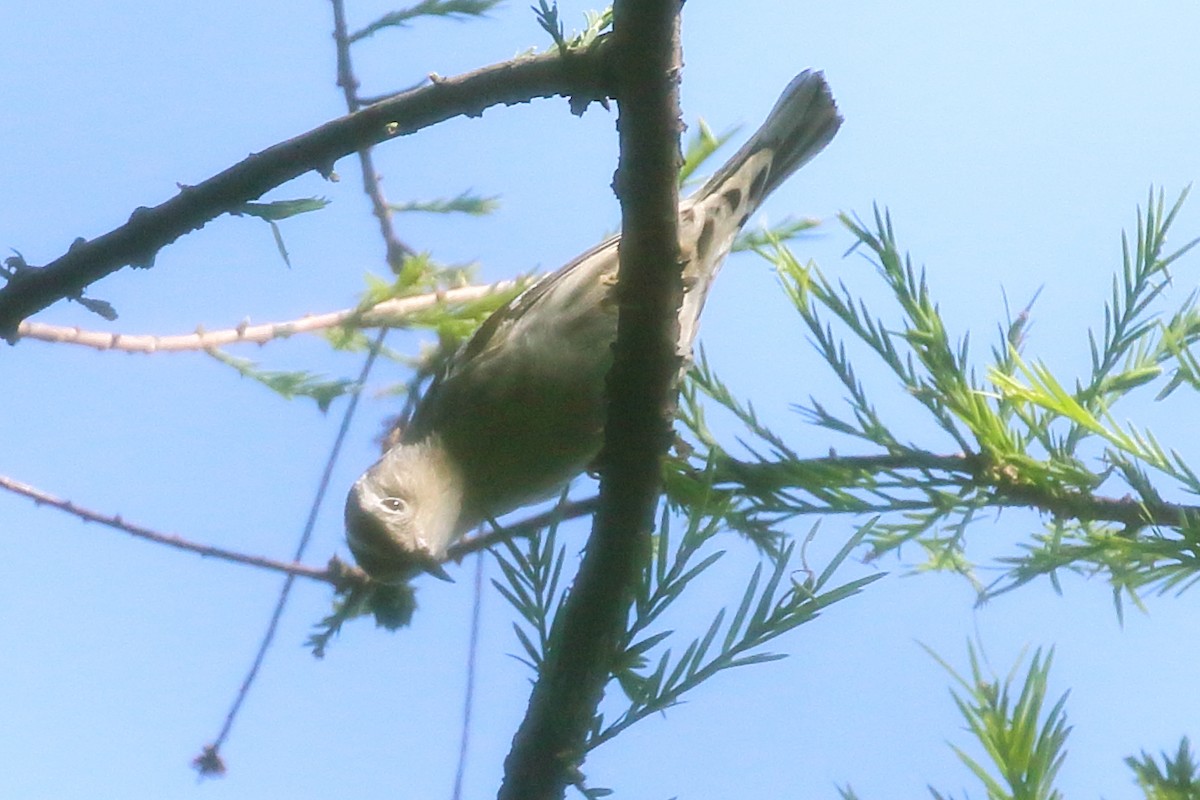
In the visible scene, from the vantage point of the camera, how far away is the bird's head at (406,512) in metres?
1.40

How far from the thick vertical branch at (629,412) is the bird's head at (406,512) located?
537 millimetres

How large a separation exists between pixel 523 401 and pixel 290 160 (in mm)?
709

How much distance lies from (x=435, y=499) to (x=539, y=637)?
73cm

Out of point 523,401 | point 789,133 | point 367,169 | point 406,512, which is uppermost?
point 789,133

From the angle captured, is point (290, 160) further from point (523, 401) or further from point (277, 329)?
point (523, 401)

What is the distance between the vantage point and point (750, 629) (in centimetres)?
75

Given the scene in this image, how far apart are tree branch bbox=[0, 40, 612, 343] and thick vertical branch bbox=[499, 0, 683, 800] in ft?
0.13

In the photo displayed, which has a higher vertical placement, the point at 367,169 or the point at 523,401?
the point at 367,169

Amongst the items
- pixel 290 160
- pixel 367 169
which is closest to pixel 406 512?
pixel 367 169

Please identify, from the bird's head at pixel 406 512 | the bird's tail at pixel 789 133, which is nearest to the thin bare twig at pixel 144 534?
the bird's head at pixel 406 512

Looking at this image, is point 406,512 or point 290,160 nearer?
point 290,160

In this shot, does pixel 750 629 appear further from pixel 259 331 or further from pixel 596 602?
pixel 259 331

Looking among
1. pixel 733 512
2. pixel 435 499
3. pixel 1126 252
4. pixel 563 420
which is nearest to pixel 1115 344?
pixel 1126 252

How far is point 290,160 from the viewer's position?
782mm
